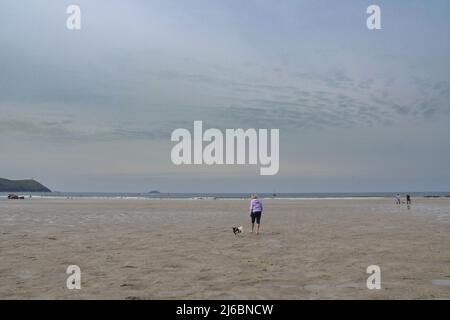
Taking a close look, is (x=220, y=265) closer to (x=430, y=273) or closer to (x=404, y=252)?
(x=430, y=273)

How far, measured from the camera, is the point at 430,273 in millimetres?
13172

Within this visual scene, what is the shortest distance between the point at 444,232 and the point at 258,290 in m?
18.3

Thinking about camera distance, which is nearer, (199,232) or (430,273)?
(430,273)

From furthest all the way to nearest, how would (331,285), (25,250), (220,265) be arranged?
1. (25,250)
2. (220,265)
3. (331,285)

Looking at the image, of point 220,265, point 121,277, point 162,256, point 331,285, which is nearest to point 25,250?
point 162,256

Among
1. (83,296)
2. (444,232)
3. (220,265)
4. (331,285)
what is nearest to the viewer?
(83,296)

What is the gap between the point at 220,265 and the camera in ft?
48.1

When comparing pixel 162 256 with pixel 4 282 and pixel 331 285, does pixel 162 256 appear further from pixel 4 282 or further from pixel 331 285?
pixel 331 285

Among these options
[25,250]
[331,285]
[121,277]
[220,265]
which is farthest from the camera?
[25,250]

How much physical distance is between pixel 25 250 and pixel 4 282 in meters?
6.33

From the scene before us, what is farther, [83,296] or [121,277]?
[121,277]

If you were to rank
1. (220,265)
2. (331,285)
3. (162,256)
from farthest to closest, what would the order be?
→ (162,256)
(220,265)
(331,285)
